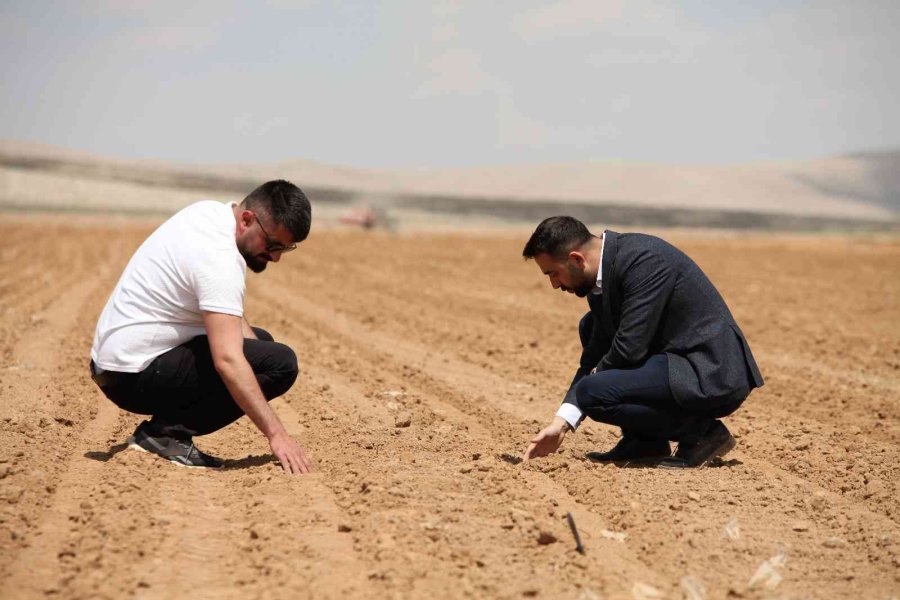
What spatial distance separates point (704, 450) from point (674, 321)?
0.76 metres

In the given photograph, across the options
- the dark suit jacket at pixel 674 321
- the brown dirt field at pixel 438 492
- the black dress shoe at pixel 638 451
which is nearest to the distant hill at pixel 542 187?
the brown dirt field at pixel 438 492

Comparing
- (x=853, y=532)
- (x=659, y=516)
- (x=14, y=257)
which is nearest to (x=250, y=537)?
(x=659, y=516)

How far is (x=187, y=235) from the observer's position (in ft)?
15.6

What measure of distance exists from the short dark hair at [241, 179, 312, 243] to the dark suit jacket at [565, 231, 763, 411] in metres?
1.47

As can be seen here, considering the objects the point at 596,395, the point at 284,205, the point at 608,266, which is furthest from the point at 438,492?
the point at 284,205

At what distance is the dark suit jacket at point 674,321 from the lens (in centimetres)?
502

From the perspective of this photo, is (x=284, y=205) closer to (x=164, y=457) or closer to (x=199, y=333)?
(x=199, y=333)

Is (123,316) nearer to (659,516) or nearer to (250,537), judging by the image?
(250,537)

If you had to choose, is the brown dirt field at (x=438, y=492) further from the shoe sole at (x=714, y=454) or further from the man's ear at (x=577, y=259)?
the man's ear at (x=577, y=259)

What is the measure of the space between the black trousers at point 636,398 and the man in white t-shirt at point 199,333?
1468 millimetres

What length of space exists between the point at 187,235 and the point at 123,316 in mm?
560

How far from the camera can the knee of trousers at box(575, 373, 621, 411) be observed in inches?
203

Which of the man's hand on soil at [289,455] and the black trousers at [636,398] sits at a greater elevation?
the black trousers at [636,398]

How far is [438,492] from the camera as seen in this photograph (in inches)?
184
